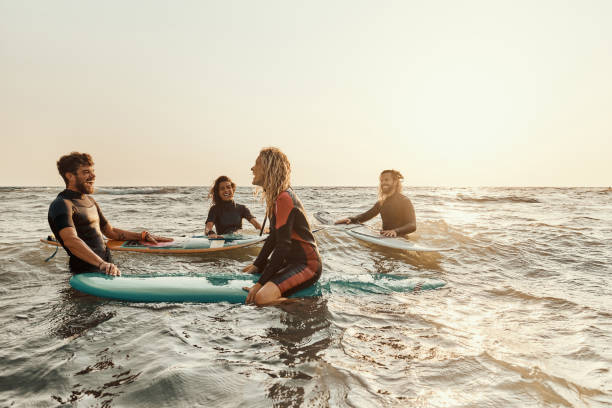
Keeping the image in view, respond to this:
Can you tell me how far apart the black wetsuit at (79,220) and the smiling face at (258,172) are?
7.75 ft

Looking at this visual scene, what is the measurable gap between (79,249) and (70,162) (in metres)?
1.12

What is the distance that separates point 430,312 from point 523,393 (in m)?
1.82

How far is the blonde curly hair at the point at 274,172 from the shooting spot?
434 centimetres

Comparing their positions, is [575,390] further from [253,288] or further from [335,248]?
[335,248]

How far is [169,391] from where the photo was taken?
8.52 feet

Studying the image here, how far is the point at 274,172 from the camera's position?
4.34m

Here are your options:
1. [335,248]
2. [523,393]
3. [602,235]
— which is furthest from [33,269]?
[602,235]

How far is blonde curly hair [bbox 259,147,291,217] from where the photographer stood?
4.34 m

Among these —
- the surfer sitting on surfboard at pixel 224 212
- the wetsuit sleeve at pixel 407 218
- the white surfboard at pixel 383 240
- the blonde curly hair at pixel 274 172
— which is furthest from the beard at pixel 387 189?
the blonde curly hair at pixel 274 172

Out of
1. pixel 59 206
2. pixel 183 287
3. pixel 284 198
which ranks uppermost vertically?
pixel 284 198

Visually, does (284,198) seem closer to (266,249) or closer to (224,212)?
(266,249)

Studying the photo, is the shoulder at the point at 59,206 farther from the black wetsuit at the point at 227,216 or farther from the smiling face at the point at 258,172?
the black wetsuit at the point at 227,216

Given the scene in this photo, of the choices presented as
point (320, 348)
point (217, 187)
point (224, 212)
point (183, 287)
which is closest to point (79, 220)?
point (183, 287)

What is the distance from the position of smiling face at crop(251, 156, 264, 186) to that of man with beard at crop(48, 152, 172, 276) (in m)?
2.19
